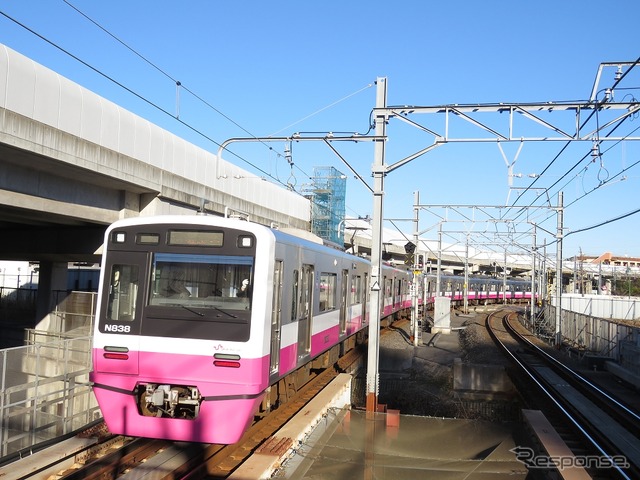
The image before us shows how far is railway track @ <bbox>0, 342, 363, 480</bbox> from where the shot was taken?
258 inches

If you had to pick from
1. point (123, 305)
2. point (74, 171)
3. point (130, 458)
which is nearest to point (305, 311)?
point (123, 305)

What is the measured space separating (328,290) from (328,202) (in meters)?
32.3

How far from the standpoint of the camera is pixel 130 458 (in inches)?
282

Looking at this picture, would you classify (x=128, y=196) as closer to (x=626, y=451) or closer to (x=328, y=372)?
(x=328, y=372)

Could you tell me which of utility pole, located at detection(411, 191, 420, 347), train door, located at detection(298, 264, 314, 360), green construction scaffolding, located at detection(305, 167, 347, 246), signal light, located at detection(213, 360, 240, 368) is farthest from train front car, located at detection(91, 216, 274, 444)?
green construction scaffolding, located at detection(305, 167, 347, 246)

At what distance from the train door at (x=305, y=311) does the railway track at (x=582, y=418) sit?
12.8 ft

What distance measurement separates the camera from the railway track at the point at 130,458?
6.55 meters

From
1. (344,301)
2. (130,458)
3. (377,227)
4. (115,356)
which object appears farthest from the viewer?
(344,301)

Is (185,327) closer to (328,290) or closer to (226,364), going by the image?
(226,364)

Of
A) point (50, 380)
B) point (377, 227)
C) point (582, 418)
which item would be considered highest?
point (377, 227)

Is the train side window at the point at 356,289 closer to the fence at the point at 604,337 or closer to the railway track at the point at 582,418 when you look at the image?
the railway track at the point at 582,418

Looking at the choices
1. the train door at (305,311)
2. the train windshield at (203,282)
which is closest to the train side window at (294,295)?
the train door at (305,311)

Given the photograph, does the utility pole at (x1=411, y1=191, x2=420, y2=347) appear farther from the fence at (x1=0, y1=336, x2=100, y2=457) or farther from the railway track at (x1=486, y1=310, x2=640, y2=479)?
the fence at (x1=0, y1=336, x2=100, y2=457)

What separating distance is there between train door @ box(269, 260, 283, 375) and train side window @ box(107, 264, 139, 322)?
1724 millimetres
